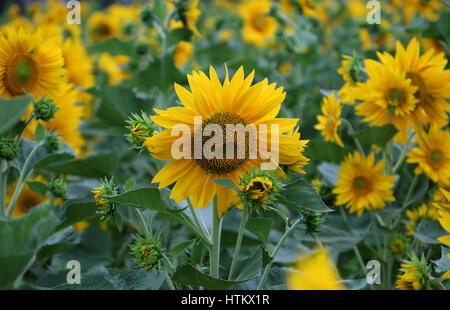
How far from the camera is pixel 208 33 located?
2.96 metres

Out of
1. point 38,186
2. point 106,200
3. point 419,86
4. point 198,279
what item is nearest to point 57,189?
point 38,186

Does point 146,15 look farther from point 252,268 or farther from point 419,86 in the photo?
point 252,268

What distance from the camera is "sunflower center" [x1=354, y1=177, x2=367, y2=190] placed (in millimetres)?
1211

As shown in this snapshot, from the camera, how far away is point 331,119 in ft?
4.01

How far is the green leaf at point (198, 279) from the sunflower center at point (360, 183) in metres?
0.53

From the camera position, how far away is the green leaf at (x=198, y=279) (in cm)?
78

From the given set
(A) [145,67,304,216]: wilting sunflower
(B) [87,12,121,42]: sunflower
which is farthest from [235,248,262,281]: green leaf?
(B) [87,12,121,42]: sunflower

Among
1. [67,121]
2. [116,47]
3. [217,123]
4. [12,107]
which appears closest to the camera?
[12,107]

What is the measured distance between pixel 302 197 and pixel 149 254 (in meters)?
0.27

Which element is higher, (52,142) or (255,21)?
(255,21)

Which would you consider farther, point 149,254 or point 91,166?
point 91,166

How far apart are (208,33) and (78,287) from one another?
7.53 feet
